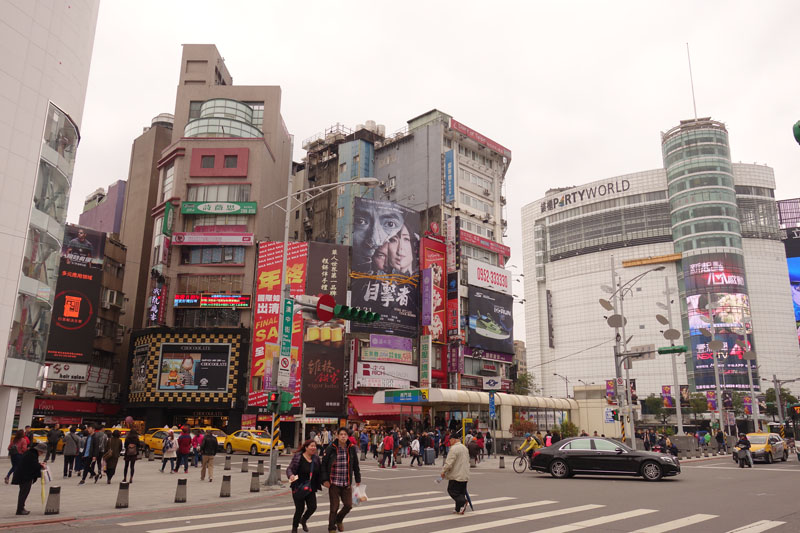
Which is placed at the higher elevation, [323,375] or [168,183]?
[168,183]

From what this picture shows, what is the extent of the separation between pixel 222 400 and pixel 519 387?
63.8 metres

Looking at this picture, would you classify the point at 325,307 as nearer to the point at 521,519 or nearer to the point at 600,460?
the point at 521,519

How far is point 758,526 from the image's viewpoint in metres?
10.2

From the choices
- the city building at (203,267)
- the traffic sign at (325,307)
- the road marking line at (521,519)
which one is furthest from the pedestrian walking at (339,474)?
the city building at (203,267)

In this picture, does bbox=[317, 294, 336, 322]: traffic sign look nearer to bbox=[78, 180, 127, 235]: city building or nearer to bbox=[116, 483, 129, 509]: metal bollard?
bbox=[116, 483, 129, 509]: metal bollard

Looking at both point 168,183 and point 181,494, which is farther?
point 168,183

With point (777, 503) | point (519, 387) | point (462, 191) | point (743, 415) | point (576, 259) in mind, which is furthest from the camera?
point (576, 259)

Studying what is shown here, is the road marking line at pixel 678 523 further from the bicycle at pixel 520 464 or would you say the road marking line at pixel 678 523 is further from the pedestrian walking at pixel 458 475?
the bicycle at pixel 520 464

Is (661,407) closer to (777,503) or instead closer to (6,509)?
(777,503)

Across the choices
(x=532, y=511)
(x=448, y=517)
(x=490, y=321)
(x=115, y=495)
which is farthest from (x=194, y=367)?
(x=532, y=511)

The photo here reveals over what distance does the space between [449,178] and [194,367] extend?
34.7 metres

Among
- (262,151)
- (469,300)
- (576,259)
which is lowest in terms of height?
(469,300)

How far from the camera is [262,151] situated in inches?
2261

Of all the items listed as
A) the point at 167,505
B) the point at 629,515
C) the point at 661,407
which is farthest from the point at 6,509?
the point at 661,407
